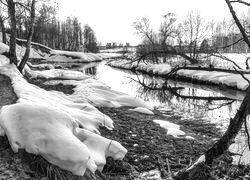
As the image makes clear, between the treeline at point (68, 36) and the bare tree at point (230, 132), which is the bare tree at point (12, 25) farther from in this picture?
the treeline at point (68, 36)

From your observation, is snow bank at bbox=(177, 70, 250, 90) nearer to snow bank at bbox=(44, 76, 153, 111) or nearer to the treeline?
snow bank at bbox=(44, 76, 153, 111)

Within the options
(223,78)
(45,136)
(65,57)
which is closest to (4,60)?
(45,136)

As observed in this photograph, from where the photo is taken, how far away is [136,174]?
5.00m

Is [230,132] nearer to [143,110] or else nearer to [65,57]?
[143,110]

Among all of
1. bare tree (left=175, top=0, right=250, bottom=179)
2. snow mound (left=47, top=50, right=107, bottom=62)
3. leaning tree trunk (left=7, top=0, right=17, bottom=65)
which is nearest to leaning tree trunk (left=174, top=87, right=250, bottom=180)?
bare tree (left=175, top=0, right=250, bottom=179)

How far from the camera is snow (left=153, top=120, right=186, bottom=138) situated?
7.64 m

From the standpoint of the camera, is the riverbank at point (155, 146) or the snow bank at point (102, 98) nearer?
the riverbank at point (155, 146)

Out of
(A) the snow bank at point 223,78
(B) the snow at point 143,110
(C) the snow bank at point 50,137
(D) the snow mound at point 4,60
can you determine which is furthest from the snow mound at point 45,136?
(A) the snow bank at point 223,78

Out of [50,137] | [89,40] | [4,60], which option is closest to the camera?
[50,137]

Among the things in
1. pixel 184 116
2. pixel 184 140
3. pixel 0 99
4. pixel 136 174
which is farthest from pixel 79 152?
pixel 184 116

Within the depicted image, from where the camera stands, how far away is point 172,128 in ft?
26.8

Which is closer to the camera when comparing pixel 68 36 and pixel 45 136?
pixel 45 136

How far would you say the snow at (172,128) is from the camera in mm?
7641

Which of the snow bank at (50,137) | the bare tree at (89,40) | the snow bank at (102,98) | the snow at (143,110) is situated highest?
the bare tree at (89,40)
